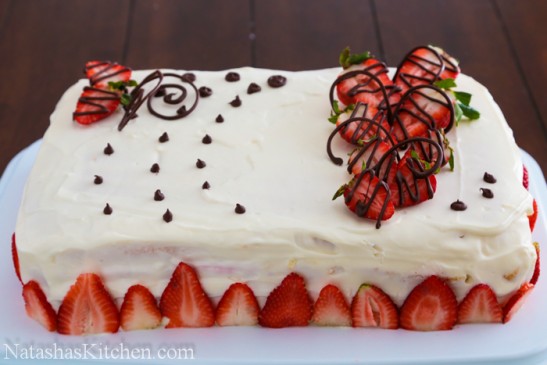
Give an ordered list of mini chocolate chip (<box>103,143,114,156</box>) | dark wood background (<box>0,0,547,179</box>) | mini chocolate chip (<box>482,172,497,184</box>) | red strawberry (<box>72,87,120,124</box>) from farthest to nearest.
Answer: dark wood background (<box>0,0,547,179</box>), red strawberry (<box>72,87,120,124</box>), mini chocolate chip (<box>103,143,114,156</box>), mini chocolate chip (<box>482,172,497,184</box>)

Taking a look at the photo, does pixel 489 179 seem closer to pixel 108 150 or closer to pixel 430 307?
pixel 430 307

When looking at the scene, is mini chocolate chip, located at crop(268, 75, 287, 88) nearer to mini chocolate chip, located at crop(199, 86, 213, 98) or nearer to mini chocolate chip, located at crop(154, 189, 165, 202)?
mini chocolate chip, located at crop(199, 86, 213, 98)

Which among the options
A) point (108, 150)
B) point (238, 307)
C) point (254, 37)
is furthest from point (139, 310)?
point (254, 37)

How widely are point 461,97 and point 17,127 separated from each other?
1823 mm

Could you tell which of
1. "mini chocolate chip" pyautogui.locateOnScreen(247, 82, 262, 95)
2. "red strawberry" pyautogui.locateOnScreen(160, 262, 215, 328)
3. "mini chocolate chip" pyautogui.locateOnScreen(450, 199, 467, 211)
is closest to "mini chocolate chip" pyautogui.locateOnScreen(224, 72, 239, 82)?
"mini chocolate chip" pyautogui.locateOnScreen(247, 82, 262, 95)

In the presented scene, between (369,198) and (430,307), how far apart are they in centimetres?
30

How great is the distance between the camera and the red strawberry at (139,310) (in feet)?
6.63

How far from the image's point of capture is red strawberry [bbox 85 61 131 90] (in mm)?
2473

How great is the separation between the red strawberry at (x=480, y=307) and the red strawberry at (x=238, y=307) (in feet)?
1.65

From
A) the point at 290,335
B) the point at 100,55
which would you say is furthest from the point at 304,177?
the point at 100,55

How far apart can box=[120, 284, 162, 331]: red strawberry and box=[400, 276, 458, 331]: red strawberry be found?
605mm

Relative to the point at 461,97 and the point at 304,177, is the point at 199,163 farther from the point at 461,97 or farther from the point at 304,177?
the point at 461,97

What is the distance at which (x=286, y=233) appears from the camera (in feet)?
Answer: 6.45

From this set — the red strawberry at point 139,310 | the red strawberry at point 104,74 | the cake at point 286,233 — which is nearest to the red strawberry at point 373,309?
the cake at point 286,233
